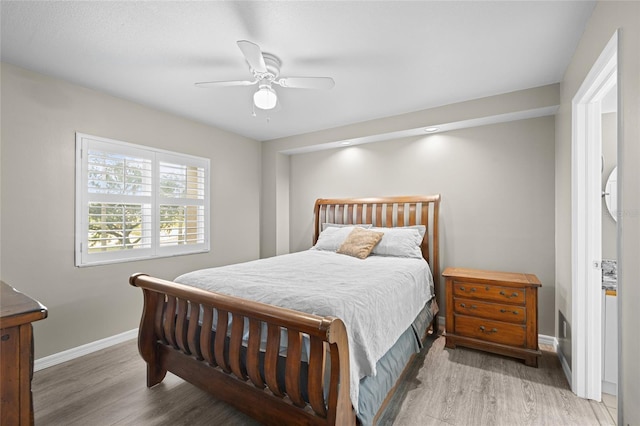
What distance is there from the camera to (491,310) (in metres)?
2.61

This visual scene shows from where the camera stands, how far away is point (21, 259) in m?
2.38

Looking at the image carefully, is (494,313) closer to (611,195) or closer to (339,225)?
(611,195)

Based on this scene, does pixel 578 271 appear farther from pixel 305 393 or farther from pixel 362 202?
pixel 362 202

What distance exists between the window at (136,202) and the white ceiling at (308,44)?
673mm

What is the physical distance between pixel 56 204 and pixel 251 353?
94.8 inches

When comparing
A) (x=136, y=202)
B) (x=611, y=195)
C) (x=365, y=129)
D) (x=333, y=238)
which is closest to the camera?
(x=611, y=195)

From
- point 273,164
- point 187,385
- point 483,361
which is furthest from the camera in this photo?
point 273,164

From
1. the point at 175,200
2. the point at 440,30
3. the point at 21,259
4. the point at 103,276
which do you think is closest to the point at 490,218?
the point at 440,30

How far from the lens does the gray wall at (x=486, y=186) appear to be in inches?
115

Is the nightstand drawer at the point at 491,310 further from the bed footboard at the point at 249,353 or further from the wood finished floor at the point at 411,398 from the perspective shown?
the bed footboard at the point at 249,353

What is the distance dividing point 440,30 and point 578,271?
195 centimetres

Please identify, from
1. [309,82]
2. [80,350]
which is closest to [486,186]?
[309,82]

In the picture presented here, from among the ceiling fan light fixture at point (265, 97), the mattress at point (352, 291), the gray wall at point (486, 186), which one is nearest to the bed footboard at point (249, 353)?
the mattress at point (352, 291)

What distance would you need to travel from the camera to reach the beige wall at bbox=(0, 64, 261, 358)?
235cm
